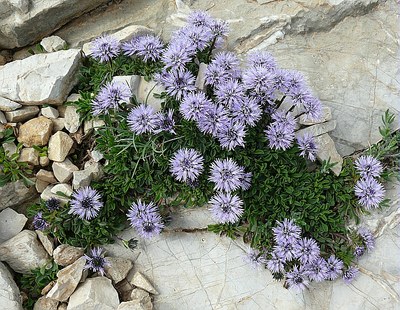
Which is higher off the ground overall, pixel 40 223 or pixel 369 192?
pixel 40 223

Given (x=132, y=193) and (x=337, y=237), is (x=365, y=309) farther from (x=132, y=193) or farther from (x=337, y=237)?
(x=132, y=193)

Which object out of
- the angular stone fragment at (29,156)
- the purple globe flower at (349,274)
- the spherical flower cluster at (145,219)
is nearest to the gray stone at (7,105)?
the angular stone fragment at (29,156)

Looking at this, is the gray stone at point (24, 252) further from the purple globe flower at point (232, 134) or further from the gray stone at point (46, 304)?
the purple globe flower at point (232, 134)

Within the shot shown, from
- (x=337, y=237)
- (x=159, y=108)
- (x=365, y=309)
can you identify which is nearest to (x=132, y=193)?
(x=159, y=108)

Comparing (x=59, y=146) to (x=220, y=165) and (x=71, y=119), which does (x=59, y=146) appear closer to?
(x=71, y=119)

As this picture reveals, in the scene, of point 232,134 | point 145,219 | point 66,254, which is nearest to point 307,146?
point 232,134
